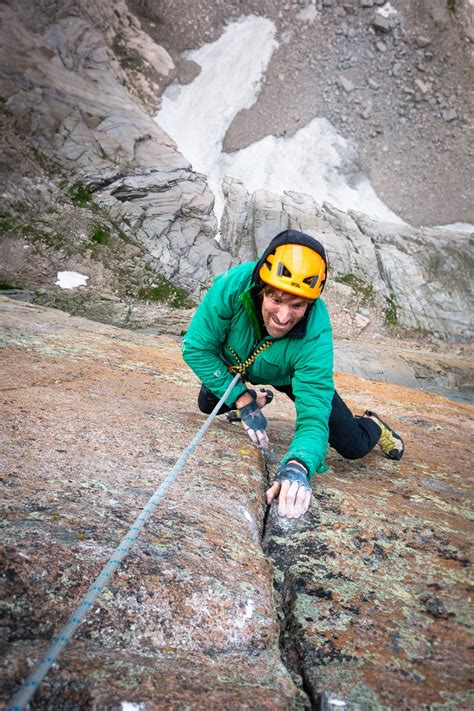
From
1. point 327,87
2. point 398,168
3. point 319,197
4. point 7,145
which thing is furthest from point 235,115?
point 7,145

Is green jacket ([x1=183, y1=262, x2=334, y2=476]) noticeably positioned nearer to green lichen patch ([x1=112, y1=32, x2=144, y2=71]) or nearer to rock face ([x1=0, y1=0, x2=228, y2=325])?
rock face ([x1=0, y1=0, x2=228, y2=325])

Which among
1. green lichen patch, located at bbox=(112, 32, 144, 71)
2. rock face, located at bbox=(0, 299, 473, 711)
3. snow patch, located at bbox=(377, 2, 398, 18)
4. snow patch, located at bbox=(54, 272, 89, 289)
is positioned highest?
snow patch, located at bbox=(377, 2, 398, 18)

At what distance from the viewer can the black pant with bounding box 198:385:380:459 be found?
6020mm

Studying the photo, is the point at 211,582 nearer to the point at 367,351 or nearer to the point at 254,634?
the point at 254,634

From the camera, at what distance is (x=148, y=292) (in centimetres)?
3444

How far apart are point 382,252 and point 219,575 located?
4155 centimetres

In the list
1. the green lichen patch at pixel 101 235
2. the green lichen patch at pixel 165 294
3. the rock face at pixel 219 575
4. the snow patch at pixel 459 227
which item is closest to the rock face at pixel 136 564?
the rock face at pixel 219 575

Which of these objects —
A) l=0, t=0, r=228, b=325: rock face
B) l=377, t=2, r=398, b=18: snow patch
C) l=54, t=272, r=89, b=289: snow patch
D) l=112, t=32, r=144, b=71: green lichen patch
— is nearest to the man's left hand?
l=0, t=0, r=228, b=325: rock face

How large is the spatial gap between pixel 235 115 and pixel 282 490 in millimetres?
52368

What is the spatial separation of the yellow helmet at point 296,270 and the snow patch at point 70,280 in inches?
1182

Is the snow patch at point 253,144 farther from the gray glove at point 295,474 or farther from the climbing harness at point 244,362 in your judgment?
the gray glove at point 295,474

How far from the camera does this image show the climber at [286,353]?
14.9 feet

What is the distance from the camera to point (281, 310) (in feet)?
15.8

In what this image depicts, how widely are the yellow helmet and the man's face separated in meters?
0.16
